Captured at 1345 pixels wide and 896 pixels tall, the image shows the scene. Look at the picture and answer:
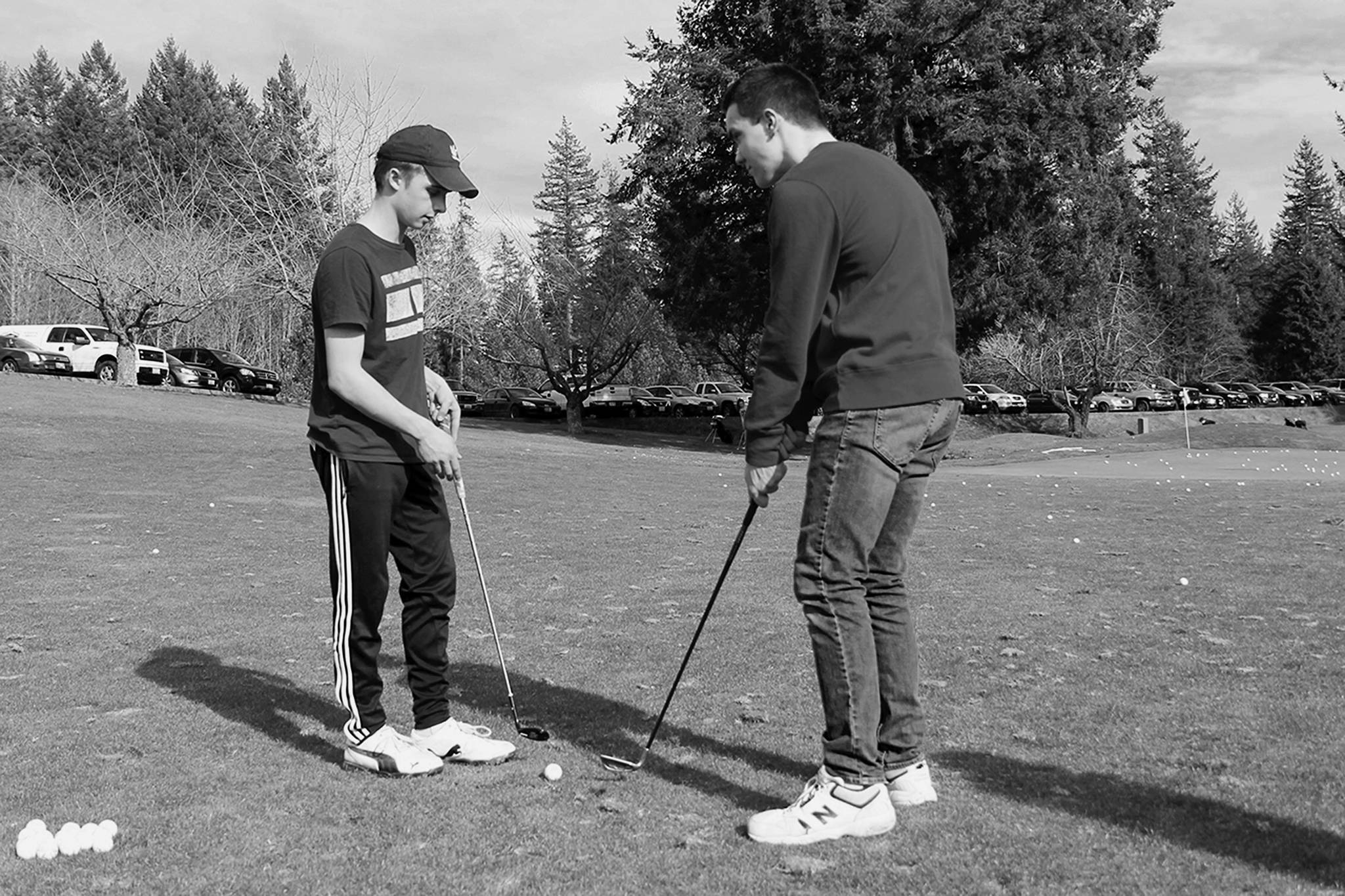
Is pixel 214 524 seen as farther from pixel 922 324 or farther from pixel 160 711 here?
pixel 922 324

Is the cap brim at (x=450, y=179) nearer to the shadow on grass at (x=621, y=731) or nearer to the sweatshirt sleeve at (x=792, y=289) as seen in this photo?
the sweatshirt sleeve at (x=792, y=289)

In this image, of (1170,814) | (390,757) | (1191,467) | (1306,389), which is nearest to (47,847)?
(390,757)

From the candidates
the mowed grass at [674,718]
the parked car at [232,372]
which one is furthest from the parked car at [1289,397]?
the mowed grass at [674,718]

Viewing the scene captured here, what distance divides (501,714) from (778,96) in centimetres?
282

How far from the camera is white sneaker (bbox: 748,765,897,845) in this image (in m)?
3.80

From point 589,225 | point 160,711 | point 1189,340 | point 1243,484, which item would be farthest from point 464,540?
point 1189,340

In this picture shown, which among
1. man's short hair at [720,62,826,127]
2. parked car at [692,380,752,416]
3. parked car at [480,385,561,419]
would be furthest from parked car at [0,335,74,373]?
man's short hair at [720,62,826,127]

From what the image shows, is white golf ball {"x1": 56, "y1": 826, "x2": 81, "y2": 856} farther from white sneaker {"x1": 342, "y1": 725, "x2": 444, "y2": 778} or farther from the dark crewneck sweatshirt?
the dark crewneck sweatshirt

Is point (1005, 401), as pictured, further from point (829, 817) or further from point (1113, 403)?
point (829, 817)

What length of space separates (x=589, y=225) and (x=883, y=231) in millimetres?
51058

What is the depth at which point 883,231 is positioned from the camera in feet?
12.6

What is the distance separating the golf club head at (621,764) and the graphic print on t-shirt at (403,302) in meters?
1.70

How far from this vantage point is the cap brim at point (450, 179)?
4.66 metres

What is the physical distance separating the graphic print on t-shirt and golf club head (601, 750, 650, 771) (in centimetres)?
170
